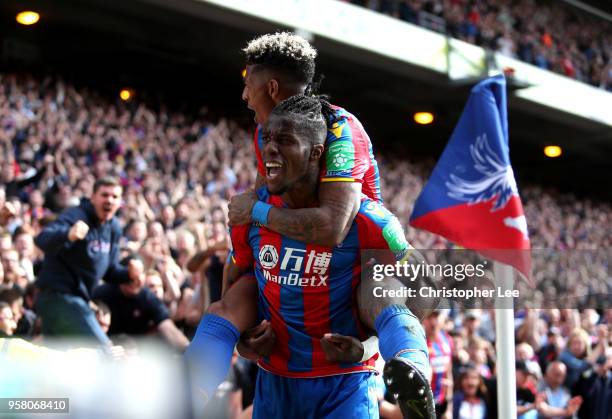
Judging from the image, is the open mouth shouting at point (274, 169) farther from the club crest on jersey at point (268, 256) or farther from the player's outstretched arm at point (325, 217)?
the club crest on jersey at point (268, 256)

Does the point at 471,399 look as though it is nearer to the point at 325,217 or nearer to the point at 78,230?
the point at 78,230

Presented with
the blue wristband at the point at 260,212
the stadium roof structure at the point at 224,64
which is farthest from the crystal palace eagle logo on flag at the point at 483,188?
the stadium roof structure at the point at 224,64

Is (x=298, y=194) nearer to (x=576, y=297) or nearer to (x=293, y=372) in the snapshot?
(x=293, y=372)

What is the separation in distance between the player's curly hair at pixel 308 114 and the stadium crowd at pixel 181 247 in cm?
303

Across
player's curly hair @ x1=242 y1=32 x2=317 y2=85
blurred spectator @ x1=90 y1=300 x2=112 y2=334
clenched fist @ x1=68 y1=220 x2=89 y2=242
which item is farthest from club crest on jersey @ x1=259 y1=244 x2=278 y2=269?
blurred spectator @ x1=90 y1=300 x2=112 y2=334

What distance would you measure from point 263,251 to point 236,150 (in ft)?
43.5

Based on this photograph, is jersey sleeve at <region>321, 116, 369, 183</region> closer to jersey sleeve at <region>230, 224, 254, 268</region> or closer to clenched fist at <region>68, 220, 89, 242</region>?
jersey sleeve at <region>230, 224, 254, 268</region>

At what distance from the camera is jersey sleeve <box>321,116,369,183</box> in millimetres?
3973

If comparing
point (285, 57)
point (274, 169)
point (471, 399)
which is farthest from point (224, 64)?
point (274, 169)

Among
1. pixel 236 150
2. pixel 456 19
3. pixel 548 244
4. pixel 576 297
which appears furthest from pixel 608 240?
pixel 576 297

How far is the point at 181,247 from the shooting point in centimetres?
980

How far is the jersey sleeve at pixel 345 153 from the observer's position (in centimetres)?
397

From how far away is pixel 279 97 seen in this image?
4.31m

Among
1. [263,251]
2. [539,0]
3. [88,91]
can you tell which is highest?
[539,0]
